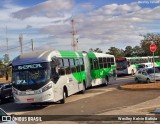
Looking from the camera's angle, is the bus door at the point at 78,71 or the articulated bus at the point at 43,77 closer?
the articulated bus at the point at 43,77

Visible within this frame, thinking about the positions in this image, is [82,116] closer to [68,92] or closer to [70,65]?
[68,92]

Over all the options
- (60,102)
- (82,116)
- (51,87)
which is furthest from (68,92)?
(82,116)

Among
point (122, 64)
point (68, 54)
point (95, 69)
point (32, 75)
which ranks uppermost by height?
point (68, 54)

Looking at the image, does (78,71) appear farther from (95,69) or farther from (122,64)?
(122,64)

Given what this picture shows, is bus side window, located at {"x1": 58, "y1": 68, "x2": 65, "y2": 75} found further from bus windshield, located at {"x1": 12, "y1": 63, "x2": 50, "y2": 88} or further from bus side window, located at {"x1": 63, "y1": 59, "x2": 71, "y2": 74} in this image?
bus windshield, located at {"x1": 12, "y1": 63, "x2": 50, "y2": 88}

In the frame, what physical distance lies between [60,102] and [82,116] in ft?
21.7

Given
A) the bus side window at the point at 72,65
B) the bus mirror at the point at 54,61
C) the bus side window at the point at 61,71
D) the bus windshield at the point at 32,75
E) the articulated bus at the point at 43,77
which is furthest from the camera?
the bus side window at the point at 72,65

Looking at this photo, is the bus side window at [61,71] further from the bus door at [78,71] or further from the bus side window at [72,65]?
the bus door at [78,71]

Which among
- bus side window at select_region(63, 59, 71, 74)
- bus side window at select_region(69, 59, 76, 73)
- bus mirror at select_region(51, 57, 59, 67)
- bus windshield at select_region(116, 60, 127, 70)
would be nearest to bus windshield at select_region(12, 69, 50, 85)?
bus mirror at select_region(51, 57, 59, 67)

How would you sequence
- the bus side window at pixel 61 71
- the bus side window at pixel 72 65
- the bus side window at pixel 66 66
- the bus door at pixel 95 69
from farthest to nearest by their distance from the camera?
the bus door at pixel 95 69 < the bus side window at pixel 72 65 < the bus side window at pixel 66 66 < the bus side window at pixel 61 71

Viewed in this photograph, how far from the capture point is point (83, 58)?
1160 inches

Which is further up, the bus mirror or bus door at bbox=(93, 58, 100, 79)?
the bus mirror

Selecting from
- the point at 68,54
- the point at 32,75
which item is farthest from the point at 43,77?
the point at 68,54

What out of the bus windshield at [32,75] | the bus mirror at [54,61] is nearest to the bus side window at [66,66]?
the bus mirror at [54,61]
